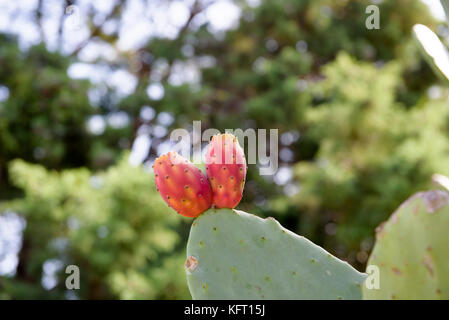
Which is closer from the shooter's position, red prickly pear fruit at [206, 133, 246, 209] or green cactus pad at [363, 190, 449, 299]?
green cactus pad at [363, 190, 449, 299]

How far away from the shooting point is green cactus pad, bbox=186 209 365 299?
2.17 ft

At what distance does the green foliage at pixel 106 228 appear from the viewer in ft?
10.6

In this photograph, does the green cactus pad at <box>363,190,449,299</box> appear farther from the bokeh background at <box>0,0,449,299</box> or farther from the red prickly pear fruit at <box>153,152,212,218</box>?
the bokeh background at <box>0,0,449,299</box>

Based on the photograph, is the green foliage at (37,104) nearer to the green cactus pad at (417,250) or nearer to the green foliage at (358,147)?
the green foliage at (358,147)

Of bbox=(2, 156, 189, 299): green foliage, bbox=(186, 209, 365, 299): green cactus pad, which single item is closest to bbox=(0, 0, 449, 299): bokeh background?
bbox=(2, 156, 189, 299): green foliage

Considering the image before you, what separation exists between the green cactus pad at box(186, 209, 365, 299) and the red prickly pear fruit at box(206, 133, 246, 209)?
0.03m

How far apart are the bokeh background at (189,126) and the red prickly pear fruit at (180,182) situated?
247 cm

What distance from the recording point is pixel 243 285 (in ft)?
2.15

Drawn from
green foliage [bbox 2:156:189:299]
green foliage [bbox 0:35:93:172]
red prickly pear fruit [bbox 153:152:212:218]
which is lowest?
green foliage [bbox 2:156:189:299]

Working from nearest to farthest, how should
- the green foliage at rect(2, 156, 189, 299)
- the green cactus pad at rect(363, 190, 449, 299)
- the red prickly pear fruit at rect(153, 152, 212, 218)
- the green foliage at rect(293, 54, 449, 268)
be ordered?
the green cactus pad at rect(363, 190, 449, 299) → the red prickly pear fruit at rect(153, 152, 212, 218) → the green foliage at rect(2, 156, 189, 299) → the green foliage at rect(293, 54, 449, 268)

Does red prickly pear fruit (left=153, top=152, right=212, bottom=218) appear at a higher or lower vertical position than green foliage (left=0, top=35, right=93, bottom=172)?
lower

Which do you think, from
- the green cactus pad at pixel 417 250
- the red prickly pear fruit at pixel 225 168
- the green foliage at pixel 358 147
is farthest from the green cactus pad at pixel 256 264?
the green foliage at pixel 358 147
